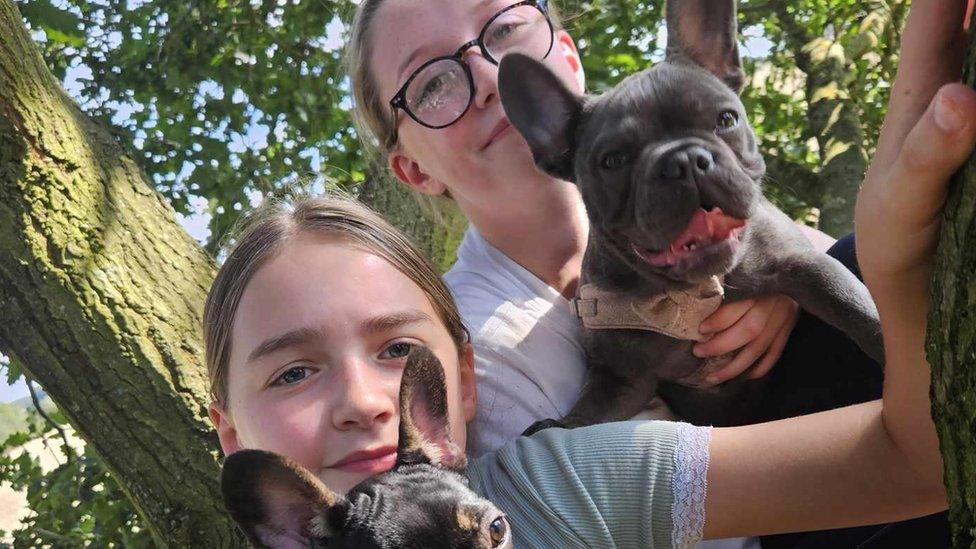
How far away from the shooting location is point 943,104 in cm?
152

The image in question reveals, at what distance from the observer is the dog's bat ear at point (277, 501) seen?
2.12m

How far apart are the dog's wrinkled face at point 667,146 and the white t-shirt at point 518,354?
49 centimetres

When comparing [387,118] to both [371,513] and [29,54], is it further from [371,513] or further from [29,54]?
Answer: [371,513]

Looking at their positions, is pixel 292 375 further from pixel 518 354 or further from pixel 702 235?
pixel 702 235

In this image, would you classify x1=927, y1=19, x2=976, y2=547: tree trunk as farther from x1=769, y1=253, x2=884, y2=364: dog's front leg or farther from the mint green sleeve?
x1=769, y1=253, x2=884, y2=364: dog's front leg

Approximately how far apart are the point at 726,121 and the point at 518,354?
3.48ft

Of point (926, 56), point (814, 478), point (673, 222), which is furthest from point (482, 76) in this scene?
point (926, 56)

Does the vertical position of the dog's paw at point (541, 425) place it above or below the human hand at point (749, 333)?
above

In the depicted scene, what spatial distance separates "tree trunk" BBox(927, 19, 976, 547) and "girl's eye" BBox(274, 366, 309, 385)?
68.1 inches

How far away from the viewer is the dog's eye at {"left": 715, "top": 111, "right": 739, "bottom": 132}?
307 centimetres

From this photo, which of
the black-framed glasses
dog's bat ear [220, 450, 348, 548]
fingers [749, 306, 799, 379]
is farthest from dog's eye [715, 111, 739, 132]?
dog's bat ear [220, 450, 348, 548]

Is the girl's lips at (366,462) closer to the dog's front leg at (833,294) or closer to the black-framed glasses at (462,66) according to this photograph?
the dog's front leg at (833,294)

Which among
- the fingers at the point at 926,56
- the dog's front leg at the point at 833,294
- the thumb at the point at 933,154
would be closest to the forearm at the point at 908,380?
the thumb at the point at 933,154

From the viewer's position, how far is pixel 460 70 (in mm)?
3867
